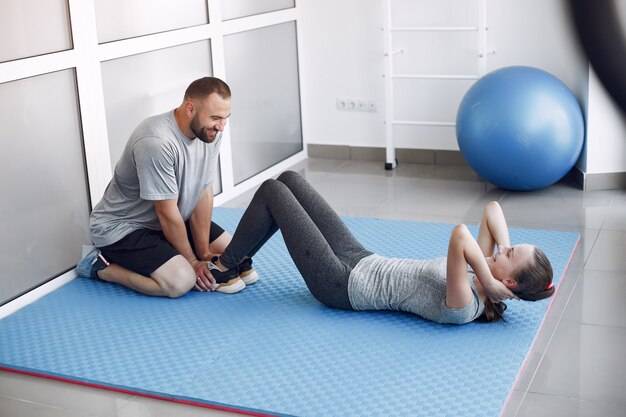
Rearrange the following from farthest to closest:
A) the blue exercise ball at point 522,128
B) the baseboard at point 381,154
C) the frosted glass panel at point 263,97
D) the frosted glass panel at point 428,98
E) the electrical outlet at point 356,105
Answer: the electrical outlet at point 356,105 < the baseboard at point 381,154 < the frosted glass panel at point 428,98 < the frosted glass panel at point 263,97 < the blue exercise ball at point 522,128

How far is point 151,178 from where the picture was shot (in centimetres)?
294

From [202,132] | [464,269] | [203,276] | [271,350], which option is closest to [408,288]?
[464,269]

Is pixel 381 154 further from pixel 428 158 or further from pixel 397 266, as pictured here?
pixel 397 266

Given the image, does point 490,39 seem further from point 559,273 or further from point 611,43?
point 611,43

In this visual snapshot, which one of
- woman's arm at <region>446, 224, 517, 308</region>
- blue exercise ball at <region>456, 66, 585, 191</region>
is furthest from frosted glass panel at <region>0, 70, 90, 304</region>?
blue exercise ball at <region>456, 66, 585, 191</region>

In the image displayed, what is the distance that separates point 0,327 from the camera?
2904 millimetres

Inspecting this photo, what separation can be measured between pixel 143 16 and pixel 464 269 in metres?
2.10

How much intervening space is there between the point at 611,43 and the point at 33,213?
303 centimetres

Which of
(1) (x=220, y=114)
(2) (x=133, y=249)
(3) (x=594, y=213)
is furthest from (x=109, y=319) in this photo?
(3) (x=594, y=213)

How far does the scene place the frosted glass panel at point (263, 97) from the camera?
14.7ft

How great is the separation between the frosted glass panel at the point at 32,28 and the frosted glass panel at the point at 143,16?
239 millimetres

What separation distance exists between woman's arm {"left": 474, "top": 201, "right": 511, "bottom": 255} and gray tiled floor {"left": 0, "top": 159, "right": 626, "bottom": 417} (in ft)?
1.14

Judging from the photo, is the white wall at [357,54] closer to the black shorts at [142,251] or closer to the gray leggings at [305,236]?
the gray leggings at [305,236]

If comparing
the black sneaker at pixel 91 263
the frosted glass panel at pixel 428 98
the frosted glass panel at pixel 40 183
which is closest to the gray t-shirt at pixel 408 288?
the black sneaker at pixel 91 263
